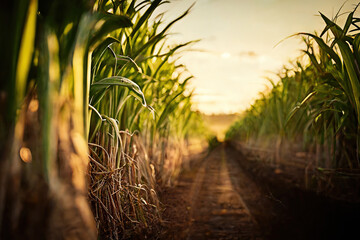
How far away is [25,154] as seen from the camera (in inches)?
18.6

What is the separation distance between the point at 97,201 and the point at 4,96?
63 centimetres

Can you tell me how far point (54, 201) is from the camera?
1.39ft

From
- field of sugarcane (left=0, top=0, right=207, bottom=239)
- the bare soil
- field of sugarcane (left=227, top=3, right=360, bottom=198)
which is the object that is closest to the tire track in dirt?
the bare soil

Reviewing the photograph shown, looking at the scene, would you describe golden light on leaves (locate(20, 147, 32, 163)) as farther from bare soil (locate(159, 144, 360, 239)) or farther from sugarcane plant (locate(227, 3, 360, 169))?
sugarcane plant (locate(227, 3, 360, 169))

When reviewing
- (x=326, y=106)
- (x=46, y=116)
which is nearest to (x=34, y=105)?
(x=46, y=116)

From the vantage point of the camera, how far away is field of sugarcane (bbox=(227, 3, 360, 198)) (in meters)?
1.25

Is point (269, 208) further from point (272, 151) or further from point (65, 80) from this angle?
point (272, 151)

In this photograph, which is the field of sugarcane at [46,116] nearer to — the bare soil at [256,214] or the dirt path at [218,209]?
the bare soil at [256,214]

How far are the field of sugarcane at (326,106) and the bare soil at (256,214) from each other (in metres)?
0.30

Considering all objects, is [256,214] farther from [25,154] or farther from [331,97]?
[25,154]

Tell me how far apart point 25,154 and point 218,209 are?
6.38ft

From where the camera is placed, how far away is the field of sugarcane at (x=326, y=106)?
4.10 ft

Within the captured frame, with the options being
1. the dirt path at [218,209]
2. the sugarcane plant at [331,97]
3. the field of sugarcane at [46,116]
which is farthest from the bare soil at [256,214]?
the field of sugarcane at [46,116]

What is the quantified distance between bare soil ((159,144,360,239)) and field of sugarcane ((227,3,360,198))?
0.97 feet
